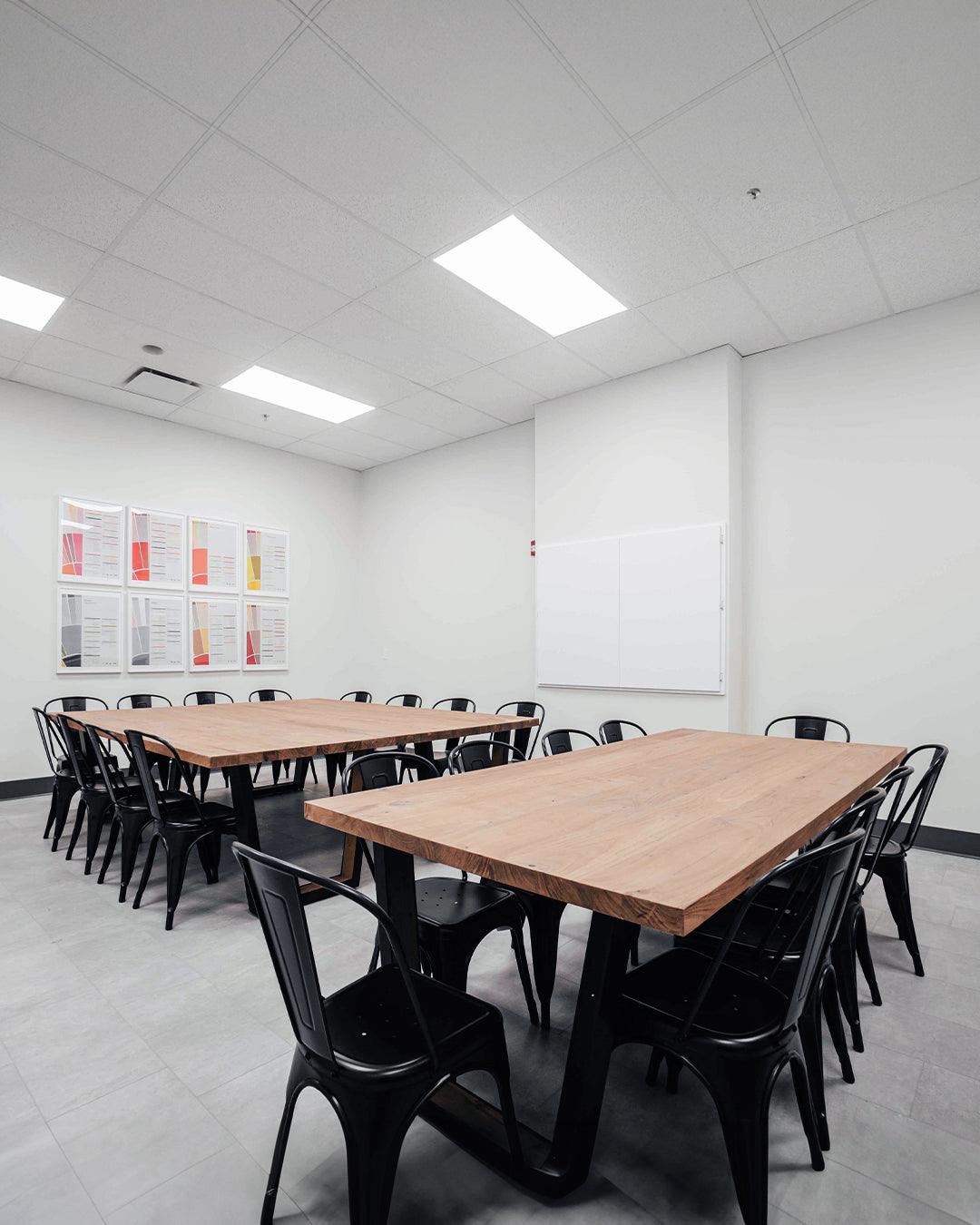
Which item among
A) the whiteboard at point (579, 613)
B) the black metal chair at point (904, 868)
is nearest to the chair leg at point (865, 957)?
the black metal chair at point (904, 868)

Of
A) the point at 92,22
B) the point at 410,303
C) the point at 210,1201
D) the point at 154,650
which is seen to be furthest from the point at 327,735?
the point at 154,650

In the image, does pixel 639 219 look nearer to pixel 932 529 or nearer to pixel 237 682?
pixel 932 529

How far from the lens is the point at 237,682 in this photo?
6531mm

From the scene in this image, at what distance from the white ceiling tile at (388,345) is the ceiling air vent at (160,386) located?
1.43 m

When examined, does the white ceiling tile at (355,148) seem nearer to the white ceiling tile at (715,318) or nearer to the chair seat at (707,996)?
the white ceiling tile at (715,318)

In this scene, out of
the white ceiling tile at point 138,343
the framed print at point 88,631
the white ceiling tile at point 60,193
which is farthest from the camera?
the framed print at point 88,631

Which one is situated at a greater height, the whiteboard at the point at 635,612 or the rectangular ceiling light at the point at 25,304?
the rectangular ceiling light at the point at 25,304

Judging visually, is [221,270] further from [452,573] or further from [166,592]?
[452,573]

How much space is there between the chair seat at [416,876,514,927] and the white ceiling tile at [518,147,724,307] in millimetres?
2892

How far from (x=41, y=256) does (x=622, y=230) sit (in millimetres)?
2983

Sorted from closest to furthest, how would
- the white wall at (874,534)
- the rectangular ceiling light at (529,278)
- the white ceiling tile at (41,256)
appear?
the white ceiling tile at (41,256), the rectangular ceiling light at (529,278), the white wall at (874,534)

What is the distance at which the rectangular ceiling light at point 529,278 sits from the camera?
345cm

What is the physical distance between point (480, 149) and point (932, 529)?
3213 mm

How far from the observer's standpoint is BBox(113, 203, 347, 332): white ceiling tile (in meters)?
3.30
